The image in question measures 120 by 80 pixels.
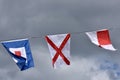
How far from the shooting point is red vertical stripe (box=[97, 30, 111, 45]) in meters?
50.0

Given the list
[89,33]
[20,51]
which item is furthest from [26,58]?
[89,33]

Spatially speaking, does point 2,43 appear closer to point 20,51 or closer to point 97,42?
point 20,51

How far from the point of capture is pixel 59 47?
164 feet

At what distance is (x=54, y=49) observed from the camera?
164 feet

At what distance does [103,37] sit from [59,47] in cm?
294

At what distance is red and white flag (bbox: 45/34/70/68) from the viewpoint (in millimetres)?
49688

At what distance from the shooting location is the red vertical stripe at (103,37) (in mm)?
50000

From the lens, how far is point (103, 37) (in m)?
50.1

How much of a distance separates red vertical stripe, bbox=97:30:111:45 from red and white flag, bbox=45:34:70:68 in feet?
6.63

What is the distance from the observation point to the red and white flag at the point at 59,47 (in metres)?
49.7

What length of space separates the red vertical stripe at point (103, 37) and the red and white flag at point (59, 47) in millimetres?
2020

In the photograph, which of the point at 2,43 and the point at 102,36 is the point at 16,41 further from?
the point at 102,36

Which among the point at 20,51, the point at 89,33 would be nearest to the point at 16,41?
the point at 20,51

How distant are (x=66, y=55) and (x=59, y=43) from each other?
0.90 m
